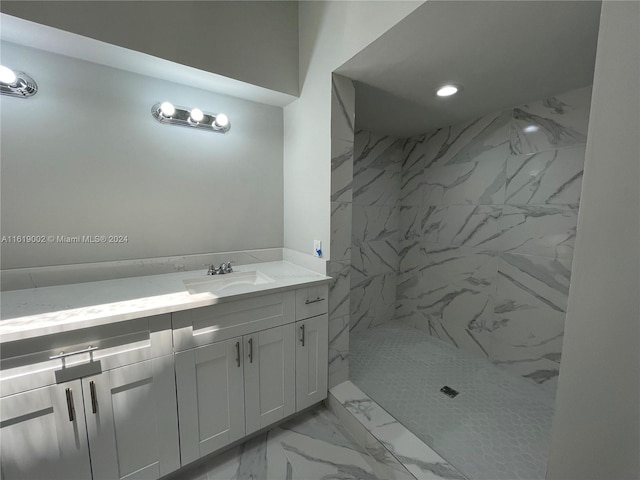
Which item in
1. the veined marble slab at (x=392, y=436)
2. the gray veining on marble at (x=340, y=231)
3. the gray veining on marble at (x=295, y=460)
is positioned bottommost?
the gray veining on marble at (x=295, y=460)

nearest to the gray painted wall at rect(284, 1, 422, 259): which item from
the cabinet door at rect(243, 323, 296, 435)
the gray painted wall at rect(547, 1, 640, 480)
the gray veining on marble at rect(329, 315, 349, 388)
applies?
the gray veining on marble at rect(329, 315, 349, 388)

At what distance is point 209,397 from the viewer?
135cm

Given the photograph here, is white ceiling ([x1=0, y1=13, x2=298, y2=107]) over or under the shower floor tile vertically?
over

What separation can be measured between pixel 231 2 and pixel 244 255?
1.67 metres

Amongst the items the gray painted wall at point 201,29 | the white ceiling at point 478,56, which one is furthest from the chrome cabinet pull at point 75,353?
the white ceiling at point 478,56

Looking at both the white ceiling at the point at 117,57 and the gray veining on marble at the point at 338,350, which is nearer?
the white ceiling at the point at 117,57

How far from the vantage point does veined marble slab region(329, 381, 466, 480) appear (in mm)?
1271

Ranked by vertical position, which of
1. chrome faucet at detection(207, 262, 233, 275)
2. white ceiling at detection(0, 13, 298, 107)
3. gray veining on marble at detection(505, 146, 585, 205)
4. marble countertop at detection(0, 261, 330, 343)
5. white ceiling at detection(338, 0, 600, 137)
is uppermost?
white ceiling at detection(0, 13, 298, 107)

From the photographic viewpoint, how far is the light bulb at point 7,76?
1.23m

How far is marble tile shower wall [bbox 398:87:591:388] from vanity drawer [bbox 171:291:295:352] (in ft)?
4.72

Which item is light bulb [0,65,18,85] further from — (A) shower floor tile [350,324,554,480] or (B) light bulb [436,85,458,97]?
(A) shower floor tile [350,324,554,480]

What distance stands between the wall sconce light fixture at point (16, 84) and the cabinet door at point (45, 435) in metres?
1.43

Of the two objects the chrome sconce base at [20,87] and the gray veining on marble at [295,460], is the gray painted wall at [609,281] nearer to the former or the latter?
the gray veining on marble at [295,460]

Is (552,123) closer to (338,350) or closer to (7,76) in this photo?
(338,350)
